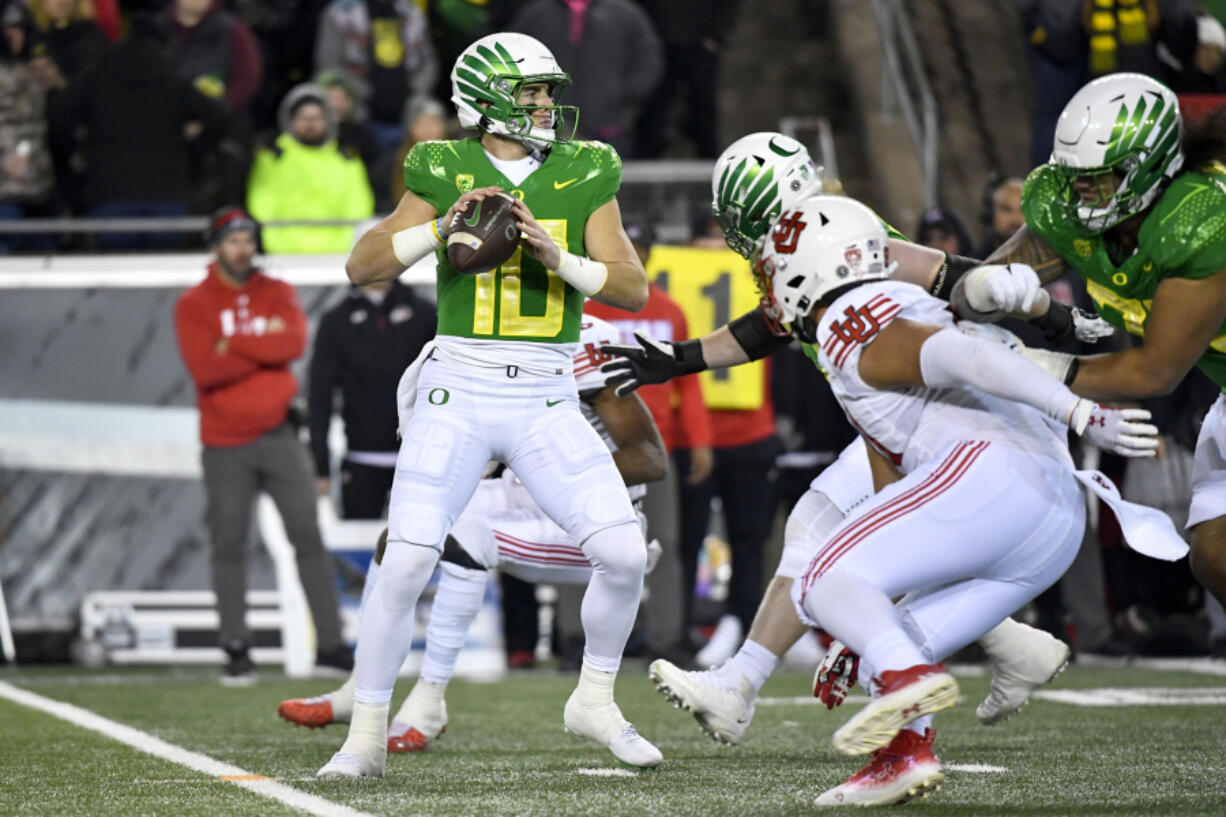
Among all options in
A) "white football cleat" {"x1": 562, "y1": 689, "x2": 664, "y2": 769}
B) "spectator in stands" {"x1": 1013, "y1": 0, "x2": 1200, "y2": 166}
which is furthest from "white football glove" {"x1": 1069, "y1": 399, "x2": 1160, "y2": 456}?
"spectator in stands" {"x1": 1013, "y1": 0, "x2": 1200, "y2": 166}

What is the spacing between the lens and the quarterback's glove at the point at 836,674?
4.87m

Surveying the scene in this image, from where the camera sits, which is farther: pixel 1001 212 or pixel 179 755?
pixel 1001 212

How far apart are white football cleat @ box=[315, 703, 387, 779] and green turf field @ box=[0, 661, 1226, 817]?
0.06m

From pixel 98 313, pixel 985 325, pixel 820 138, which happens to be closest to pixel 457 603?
pixel 985 325

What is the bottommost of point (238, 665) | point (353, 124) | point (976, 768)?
point (238, 665)

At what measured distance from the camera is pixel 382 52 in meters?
11.1

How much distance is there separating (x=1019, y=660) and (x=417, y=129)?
5758 millimetres

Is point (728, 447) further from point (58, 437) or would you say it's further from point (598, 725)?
point (598, 725)

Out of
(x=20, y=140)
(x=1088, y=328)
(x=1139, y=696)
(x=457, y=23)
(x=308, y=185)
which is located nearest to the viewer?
(x=1088, y=328)

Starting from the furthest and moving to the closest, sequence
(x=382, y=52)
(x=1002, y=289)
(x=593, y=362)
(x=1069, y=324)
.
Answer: (x=382, y=52)
(x=593, y=362)
(x=1069, y=324)
(x=1002, y=289)

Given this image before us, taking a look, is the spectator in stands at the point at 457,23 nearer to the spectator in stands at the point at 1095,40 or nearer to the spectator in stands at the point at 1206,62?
the spectator in stands at the point at 1095,40

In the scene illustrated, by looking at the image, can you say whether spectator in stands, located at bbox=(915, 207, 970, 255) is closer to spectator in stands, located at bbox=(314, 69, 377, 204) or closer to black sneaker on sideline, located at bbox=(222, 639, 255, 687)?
spectator in stands, located at bbox=(314, 69, 377, 204)

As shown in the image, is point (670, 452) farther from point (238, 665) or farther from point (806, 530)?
point (806, 530)

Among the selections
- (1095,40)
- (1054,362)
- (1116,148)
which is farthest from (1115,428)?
(1095,40)
